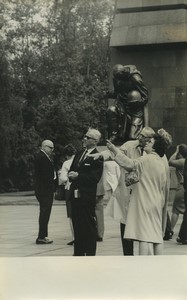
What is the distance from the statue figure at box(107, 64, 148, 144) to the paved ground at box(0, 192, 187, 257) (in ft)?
5.54

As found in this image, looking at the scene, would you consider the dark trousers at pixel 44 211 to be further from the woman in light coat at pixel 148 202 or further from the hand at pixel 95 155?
the woman in light coat at pixel 148 202

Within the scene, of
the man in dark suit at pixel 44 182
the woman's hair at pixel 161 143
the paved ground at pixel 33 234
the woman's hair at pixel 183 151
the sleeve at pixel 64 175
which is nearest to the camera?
the woman's hair at pixel 161 143

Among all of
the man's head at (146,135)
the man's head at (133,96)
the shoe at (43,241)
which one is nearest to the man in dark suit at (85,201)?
Result: the man's head at (146,135)

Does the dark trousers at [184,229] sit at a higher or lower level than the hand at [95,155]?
lower

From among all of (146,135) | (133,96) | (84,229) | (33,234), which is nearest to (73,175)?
(84,229)

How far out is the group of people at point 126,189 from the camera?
816 cm

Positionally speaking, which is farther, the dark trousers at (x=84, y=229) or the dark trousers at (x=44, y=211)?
the dark trousers at (x=44, y=211)

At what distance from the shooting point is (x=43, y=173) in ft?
37.1

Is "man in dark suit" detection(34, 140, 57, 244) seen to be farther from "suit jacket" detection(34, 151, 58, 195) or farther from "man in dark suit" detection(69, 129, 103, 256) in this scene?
"man in dark suit" detection(69, 129, 103, 256)

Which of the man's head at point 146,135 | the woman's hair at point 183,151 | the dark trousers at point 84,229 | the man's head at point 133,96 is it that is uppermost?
the man's head at point 133,96

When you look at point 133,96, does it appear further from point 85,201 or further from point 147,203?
point 147,203

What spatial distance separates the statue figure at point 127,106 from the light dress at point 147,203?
530 centimetres

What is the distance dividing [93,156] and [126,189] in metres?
0.54

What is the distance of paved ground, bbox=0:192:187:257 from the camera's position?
966 cm
